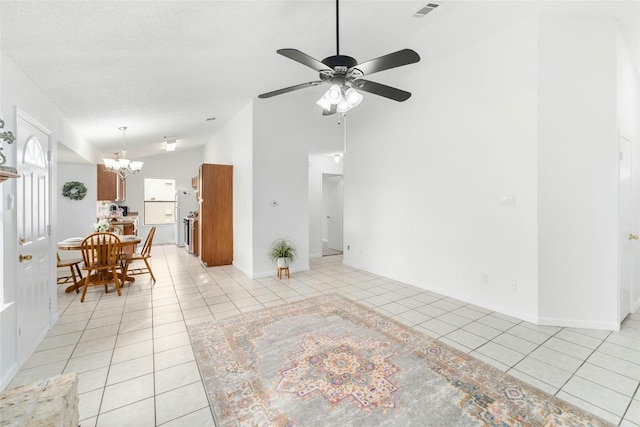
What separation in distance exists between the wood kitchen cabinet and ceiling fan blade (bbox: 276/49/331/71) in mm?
4293

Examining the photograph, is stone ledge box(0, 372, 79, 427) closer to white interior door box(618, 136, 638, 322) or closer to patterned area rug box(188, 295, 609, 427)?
patterned area rug box(188, 295, 609, 427)

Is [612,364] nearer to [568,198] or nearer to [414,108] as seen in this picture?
[568,198]

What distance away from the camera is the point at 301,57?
195cm

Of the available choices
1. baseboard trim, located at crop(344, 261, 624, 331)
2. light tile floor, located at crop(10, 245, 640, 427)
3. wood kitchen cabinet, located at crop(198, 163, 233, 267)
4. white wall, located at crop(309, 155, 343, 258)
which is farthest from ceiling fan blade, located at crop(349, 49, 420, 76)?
white wall, located at crop(309, 155, 343, 258)

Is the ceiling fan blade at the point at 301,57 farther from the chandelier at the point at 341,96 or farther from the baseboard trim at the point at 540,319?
the baseboard trim at the point at 540,319

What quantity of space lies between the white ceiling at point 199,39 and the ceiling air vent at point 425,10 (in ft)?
0.22

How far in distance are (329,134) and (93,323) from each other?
4789mm

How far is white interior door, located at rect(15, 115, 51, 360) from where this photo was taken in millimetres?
2391

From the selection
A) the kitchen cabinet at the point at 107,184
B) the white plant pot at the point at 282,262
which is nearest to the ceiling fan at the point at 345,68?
the white plant pot at the point at 282,262

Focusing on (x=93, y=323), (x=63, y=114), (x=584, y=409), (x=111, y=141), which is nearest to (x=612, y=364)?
(x=584, y=409)

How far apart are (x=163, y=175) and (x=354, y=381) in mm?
8952

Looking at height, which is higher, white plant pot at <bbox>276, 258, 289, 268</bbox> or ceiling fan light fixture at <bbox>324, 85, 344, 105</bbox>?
ceiling fan light fixture at <bbox>324, 85, 344, 105</bbox>

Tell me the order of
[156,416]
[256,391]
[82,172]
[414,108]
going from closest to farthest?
1. [156,416]
2. [256,391]
3. [414,108]
4. [82,172]

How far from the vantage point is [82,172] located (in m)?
6.32
